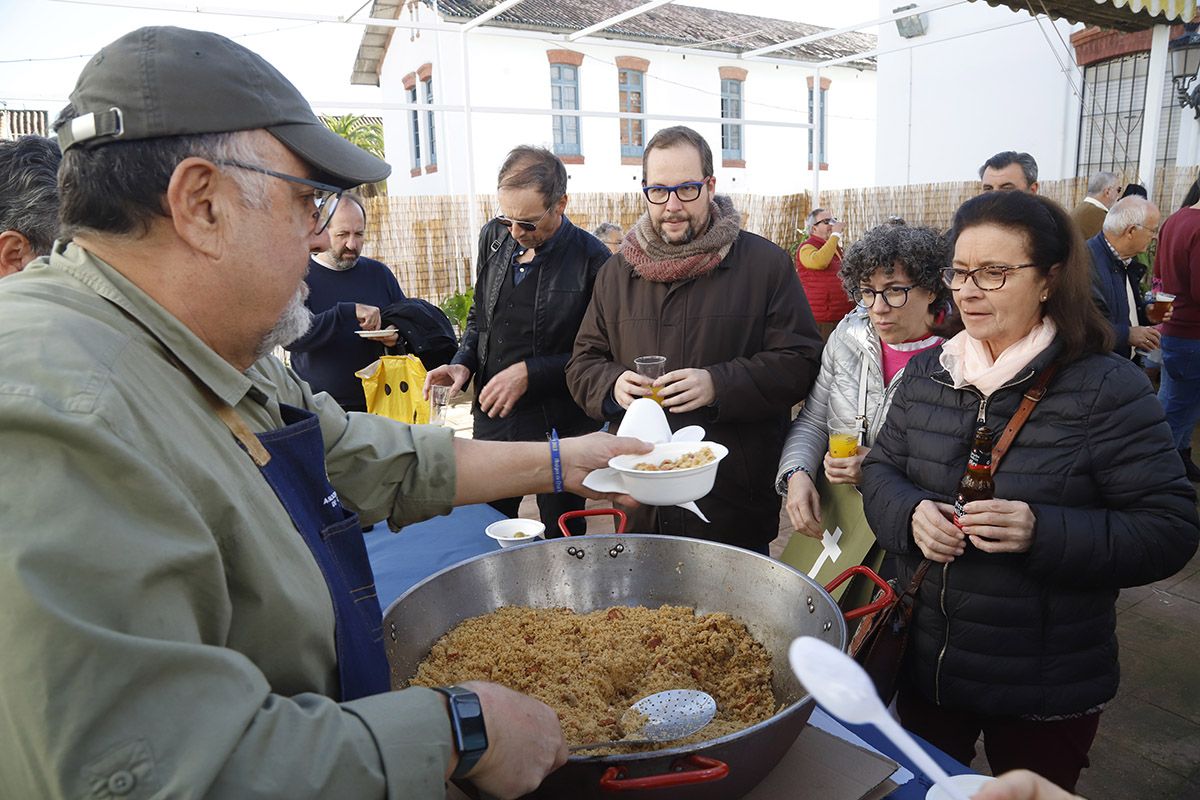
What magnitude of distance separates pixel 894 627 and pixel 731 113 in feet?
68.8

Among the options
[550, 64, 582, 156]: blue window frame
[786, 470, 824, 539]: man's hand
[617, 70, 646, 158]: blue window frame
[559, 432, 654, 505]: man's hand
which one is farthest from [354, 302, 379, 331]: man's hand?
[617, 70, 646, 158]: blue window frame

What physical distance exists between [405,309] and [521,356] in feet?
2.21

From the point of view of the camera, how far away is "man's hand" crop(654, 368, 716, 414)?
2614mm

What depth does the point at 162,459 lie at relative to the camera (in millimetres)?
884

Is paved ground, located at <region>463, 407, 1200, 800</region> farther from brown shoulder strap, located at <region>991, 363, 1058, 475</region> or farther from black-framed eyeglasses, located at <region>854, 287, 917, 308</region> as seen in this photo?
black-framed eyeglasses, located at <region>854, 287, 917, 308</region>

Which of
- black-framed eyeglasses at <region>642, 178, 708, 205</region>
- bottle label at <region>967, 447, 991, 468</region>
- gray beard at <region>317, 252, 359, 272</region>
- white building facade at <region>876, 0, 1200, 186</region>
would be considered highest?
white building facade at <region>876, 0, 1200, 186</region>

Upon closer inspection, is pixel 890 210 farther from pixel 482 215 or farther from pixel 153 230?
pixel 153 230

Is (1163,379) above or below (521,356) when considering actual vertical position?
below

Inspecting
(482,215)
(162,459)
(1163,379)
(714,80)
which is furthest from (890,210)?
(162,459)

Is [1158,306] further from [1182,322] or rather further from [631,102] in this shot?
[631,102]

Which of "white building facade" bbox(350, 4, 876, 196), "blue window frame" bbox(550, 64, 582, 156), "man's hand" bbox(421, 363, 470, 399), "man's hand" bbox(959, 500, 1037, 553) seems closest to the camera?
"man's hand" bbox(959, 500, 1037, 553)

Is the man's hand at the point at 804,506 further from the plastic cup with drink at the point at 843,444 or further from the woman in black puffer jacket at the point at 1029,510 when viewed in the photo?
the woman in black puffer jacket at the point at 1029,510

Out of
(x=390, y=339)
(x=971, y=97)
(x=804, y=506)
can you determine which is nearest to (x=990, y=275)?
(x=804, y=506)

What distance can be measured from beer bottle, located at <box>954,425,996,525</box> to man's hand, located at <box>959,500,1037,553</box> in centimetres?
6
